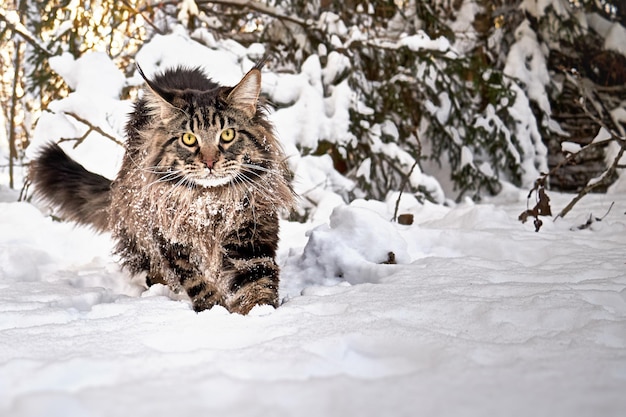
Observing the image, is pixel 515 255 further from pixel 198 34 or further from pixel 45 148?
pixel 198 34

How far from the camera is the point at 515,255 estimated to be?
272 cm

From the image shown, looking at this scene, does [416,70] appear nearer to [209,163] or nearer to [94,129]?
[94,129]

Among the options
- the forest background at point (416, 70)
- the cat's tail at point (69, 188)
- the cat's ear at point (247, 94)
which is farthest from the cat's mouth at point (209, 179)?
the forest background at point (416, 70)

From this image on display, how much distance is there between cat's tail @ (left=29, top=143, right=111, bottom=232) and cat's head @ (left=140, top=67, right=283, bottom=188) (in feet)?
2.39

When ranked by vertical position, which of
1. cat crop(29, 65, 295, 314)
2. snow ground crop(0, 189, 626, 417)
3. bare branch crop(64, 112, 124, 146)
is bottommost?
snow ground crop(0, 189, 626, 417)

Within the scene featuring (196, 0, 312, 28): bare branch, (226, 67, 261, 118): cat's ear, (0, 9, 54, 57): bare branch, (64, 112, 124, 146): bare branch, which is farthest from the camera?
(196, 0, 312, 28): bare branch

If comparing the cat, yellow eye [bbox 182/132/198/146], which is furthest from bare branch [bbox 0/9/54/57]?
yellow eye [bbox 182/132/198/146]

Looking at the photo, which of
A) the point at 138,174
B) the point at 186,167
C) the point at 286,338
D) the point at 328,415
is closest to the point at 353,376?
the point at 328,415

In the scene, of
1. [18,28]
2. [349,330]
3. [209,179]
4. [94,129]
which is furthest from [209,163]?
[18,28]

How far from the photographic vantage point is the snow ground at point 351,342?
1003 millimetres

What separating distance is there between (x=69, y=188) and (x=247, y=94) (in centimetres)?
128

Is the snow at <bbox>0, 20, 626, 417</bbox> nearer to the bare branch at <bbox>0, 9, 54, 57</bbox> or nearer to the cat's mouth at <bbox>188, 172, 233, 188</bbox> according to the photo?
the cat's mouth at <bbox>188, 172, 233, 188</bbox>

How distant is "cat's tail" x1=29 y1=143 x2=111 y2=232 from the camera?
2.99 metres

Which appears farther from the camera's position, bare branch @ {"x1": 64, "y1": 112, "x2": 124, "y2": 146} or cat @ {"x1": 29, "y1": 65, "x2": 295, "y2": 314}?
bare branch @ {"x1": 64, "y1": 112, "x2": 124, "y2": 146}
